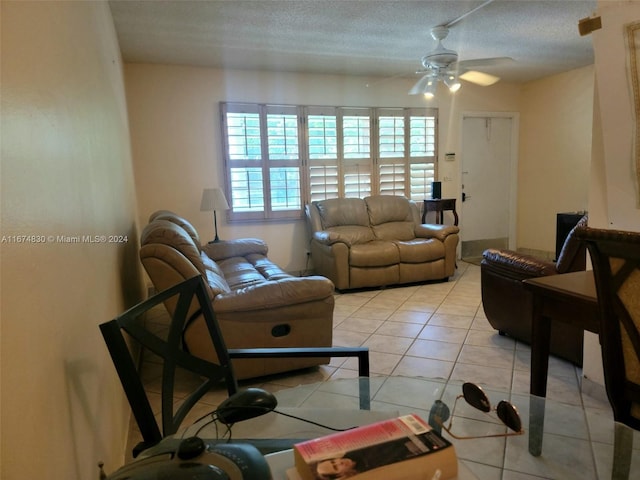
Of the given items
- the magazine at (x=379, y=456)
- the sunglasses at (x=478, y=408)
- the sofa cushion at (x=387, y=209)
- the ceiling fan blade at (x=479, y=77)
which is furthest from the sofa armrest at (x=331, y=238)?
the magazine at (x=379, y=456)

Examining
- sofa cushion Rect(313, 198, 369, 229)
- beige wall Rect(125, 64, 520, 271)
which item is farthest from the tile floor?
beige wall Rect(125, 64, 520, 271)

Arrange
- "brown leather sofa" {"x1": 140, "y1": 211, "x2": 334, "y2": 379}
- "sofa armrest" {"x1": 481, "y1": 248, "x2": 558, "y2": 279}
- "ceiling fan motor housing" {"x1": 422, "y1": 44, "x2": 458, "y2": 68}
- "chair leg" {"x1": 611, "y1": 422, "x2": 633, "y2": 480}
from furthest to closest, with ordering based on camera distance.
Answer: "ceiling fan motor housing" {"x1": 422, "y1": 44, "x2": 458, "y2": 68} < "sofa armrest" {"x1": 481, "y1": 248, "x2": 558, "y2": 279} < "brown leather sofa" {"x1": 140, "y1": 211, "x2": 334, "y2": 379} < "chair leg" {"x1": 611, "y1": 422, "x2": 633, "y2": 480}

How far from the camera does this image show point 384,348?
2.95 metres

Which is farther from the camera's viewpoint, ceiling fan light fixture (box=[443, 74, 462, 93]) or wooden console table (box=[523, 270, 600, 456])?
ceiling fan light fixture (box=[443, 74, 462, 93])

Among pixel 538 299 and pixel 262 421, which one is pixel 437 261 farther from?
pixel 262 421

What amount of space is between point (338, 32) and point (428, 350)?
9.51 ft

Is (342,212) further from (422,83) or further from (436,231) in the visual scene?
(422,83)

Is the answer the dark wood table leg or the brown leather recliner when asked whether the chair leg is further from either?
the brown leather recliner

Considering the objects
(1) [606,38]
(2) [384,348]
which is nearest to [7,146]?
(1) [606,38]

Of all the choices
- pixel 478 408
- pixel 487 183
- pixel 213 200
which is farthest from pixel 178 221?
pixel 487 183

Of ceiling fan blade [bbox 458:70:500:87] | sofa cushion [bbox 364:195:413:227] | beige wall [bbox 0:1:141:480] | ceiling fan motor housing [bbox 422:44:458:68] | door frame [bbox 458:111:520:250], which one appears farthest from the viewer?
door frame [bbox 458:111:520:250]

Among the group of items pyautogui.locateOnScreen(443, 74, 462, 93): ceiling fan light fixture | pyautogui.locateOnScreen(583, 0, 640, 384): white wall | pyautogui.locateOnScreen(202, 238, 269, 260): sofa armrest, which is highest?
pyautogui.locateOnScreen(443, 74, 462, 93): ceiling fan light fixture

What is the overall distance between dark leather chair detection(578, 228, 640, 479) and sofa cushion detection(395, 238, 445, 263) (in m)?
3.33

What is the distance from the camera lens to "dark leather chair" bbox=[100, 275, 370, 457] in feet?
3.40
